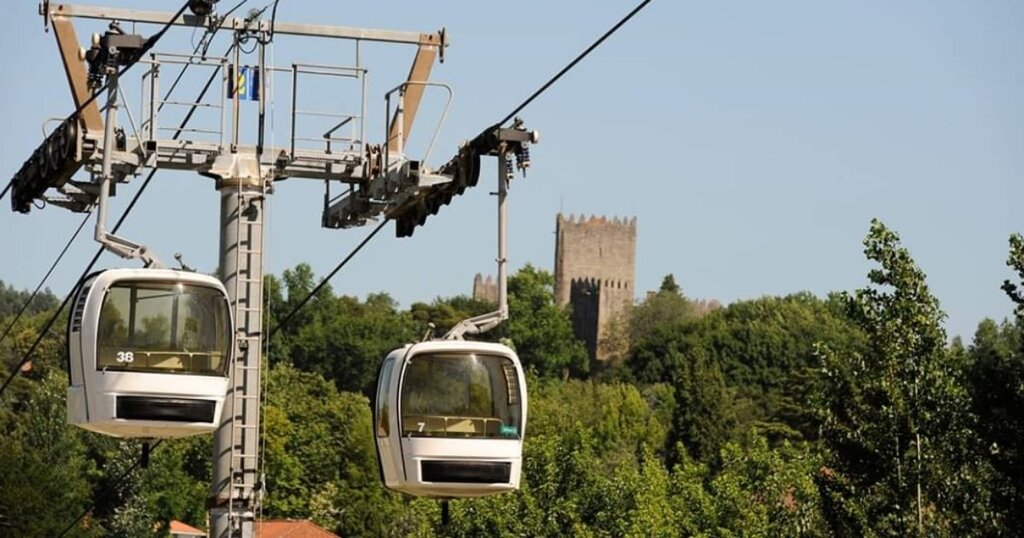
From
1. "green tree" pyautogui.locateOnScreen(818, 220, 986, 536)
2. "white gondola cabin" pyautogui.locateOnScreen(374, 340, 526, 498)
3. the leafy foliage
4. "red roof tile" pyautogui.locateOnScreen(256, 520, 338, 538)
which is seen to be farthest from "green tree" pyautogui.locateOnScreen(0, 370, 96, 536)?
"white gondola cabin" pyautogui.locateOnScreen(374, 340, 526, 498)

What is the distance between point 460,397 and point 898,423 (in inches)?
897

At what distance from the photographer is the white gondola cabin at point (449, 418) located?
26969 millimetres

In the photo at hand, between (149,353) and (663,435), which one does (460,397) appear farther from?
(663,435)

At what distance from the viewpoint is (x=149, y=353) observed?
26.5 m

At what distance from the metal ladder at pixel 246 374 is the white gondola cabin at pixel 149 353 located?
54 cm

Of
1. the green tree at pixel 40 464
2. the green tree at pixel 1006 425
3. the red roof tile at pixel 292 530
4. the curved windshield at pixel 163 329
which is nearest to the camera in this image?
the curved windshield at pixel 163 329

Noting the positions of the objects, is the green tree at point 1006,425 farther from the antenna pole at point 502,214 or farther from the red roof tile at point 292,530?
the red roof tile at point 292,530

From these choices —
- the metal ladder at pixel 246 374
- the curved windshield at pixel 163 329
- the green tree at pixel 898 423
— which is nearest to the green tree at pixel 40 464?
the green tree at pixel 898 423

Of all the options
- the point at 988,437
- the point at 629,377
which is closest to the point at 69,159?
the point at 988,437

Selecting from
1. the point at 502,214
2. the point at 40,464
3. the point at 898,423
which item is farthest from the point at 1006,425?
the point at 40,464

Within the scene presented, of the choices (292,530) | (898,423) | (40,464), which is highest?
(898,423)

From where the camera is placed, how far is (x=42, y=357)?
152 metres

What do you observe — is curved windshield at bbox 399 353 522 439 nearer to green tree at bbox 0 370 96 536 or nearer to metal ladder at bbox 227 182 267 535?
metal ladder at bbox 227 182 267 535

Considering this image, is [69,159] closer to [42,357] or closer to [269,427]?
[269,427]
